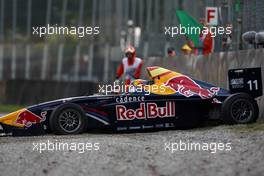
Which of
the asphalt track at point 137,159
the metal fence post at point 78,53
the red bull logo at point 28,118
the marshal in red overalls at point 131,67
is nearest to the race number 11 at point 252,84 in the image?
the asphalt track at point 137,159

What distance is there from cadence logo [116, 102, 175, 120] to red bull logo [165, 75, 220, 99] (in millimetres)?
355

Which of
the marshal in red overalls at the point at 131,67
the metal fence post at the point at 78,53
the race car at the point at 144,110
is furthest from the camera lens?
the metal fence post at the point at 78,53

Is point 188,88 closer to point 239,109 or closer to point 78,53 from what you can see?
point 239,109

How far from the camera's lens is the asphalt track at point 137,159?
922cm

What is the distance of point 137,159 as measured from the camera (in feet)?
32.3

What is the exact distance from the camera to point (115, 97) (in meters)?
13.2

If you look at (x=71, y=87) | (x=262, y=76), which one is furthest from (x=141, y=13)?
(x=262, y=76)

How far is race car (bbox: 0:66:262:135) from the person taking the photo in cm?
1309

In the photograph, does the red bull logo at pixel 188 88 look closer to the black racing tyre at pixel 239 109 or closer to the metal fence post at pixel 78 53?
the black racing tyre at pixel 239 109

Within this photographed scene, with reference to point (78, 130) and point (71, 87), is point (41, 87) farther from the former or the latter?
point (78, 130)

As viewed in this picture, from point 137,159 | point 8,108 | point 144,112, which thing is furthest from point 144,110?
point 8,108

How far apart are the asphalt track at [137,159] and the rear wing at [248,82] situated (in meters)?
1.94

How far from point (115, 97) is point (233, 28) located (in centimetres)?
368

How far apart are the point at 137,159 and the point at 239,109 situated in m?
3.73
